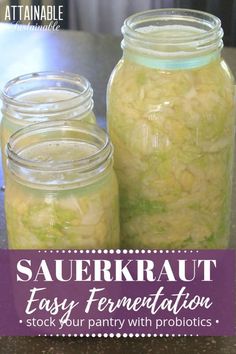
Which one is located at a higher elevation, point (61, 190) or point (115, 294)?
point (61, 190)

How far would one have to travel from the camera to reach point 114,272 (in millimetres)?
653

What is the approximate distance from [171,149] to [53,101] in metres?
0.17

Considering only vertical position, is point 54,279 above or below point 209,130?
below

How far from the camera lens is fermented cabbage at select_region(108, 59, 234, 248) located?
67cm

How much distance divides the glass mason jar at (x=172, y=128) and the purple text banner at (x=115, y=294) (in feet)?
0.21

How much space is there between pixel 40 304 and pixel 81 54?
31.4 inches

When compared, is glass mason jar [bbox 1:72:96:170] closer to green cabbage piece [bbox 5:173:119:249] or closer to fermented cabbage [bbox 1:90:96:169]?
fermented cabbage [bbox 1:90:96:169]

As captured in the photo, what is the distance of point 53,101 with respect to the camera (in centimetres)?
77

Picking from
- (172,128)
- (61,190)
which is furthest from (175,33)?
(61,190)

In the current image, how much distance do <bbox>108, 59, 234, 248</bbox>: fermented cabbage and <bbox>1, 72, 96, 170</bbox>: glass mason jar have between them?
5 cm

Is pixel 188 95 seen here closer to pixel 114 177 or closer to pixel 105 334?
pixel 114 177

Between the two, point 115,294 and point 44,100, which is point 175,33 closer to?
point 44,100

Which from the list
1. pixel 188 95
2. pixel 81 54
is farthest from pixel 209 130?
pixel 81 54

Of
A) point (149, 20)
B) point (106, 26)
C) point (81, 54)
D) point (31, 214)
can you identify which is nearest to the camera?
point (31, 214)
